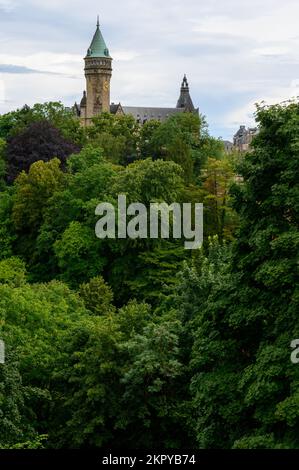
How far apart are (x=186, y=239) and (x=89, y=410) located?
19322mm

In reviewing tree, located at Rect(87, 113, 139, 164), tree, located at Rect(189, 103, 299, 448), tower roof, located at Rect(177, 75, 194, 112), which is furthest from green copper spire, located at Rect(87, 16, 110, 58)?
tree, located at Rect(189, 103, 299, 448)

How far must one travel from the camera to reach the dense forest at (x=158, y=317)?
55.5 feet

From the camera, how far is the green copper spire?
13300 cm

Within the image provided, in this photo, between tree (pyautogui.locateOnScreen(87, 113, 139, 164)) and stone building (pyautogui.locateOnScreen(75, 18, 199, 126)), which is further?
stone building (pyautogui.locateOnScreen(75, 18, 199, 126))

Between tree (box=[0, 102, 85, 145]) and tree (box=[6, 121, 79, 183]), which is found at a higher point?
tree (box=[0, 102, 85, 145])

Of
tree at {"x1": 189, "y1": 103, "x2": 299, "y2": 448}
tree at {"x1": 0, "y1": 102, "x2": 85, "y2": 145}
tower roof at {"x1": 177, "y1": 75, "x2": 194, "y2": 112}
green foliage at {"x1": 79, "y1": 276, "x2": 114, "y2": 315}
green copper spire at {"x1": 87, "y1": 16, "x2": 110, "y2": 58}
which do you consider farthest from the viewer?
tower roof at {"x1": 177, "y1": 75, "x2": 194, "y2": 112}

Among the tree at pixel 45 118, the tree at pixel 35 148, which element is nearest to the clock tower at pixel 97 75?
the tree at pixel 45 118

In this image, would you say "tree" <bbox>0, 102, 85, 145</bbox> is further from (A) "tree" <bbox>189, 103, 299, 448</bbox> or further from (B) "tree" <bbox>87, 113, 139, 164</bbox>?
(A) "tree" <bbox>189, 103, 299, 448</bbox>

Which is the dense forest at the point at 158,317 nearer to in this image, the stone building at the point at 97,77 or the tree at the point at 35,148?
the tree at the point at 35,148

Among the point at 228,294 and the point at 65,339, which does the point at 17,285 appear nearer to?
the point at 65,339

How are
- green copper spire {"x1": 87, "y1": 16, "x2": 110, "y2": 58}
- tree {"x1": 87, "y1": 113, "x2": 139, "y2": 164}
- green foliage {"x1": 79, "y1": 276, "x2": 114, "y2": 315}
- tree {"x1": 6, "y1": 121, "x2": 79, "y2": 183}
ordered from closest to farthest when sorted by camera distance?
1. green foliage {"x1": 79, "y1": 276, "x2": 114, "y2": 315}
2. tree {"x1": 6, "y1": 121, "x2": 79, "y2": 183}
3. tree {"x1": 87, "y1": 113, "x2": 139, "y2": 164}
4. green copper spire {"x1": 87, "y1": 16, "x2": 110, "y2": 58}

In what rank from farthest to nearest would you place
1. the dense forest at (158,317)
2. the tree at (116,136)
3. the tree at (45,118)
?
the tree at (45,118) → the tree at (116,136) → the dense forest at (158,317)

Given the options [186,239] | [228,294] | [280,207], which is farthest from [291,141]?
[186,239]

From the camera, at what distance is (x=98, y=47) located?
134 m
